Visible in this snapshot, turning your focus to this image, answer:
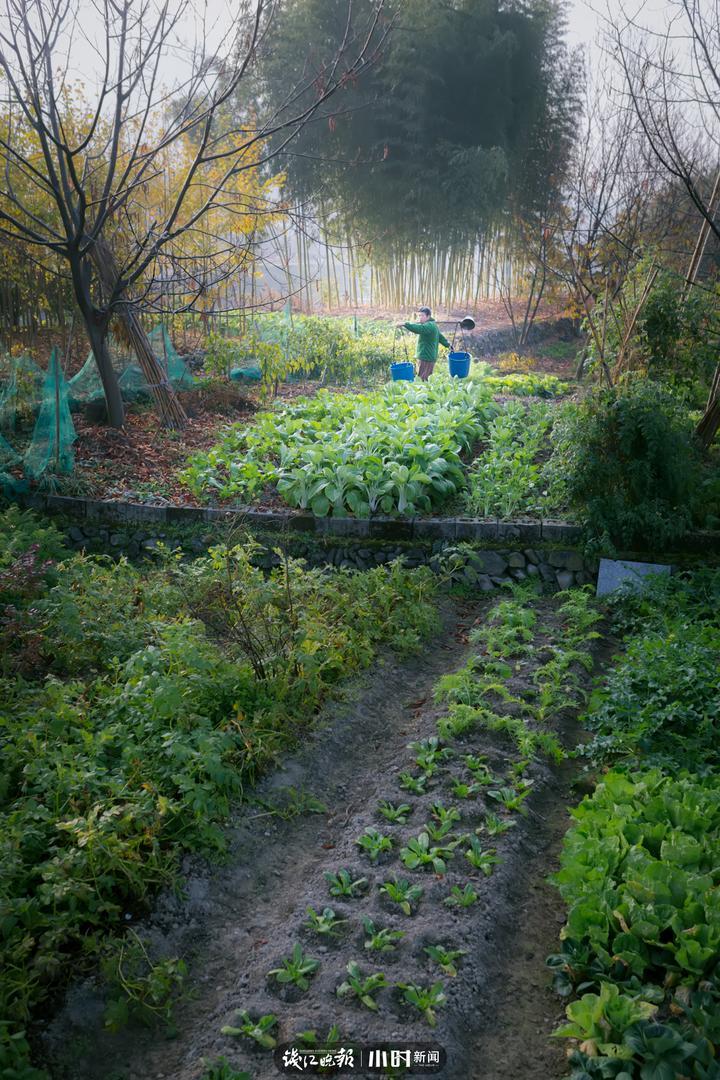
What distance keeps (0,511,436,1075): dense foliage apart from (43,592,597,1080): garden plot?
0.55ft

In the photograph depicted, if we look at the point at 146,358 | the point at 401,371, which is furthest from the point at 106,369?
the point at 401,371

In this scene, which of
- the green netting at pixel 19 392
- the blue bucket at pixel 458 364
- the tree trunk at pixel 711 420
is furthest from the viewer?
the blue bucket at pixel 458 364

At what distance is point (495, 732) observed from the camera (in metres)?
3.57

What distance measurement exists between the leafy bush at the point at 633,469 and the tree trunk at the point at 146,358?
416 cm

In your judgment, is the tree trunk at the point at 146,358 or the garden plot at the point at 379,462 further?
the tree trunk at the point at 146,358

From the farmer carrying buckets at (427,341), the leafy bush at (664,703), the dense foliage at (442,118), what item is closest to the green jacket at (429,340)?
the farmer carrying buckets at (427,341)

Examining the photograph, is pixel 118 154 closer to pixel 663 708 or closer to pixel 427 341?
pixel 427 341

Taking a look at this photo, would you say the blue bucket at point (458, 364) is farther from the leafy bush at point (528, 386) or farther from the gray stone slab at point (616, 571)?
the gray stone slab at point (616, 571)

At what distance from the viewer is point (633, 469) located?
5137 millimetres

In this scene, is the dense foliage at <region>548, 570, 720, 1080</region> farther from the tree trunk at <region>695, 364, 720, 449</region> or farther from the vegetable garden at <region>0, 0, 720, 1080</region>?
the tree trunk at <region>695, 364, 720, 449</region>

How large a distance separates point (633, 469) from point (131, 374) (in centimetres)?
561

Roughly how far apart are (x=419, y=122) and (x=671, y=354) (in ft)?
38.6

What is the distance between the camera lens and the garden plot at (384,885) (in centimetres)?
219

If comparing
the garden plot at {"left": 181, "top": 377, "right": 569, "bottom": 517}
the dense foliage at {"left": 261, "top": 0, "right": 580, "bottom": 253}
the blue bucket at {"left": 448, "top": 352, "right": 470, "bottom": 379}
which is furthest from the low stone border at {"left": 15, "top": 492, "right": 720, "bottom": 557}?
the dense foliage at {"left": 261, "top": 0, "right": 580, "bottom": 253}
